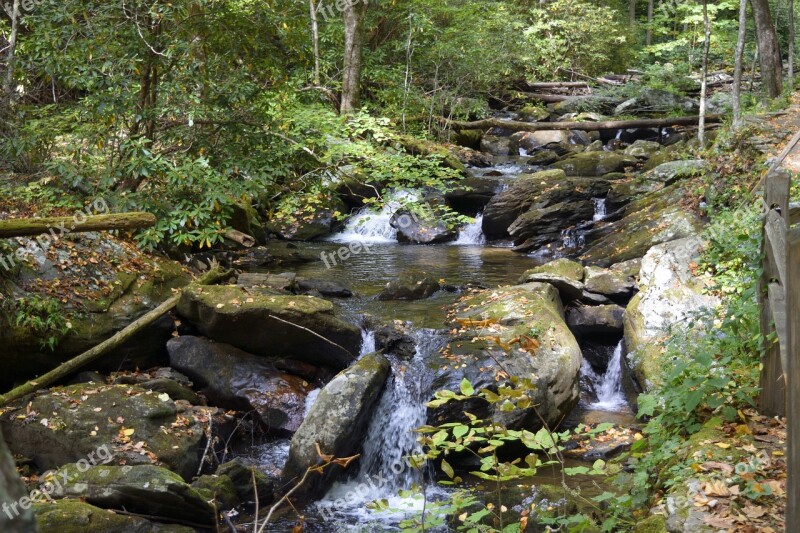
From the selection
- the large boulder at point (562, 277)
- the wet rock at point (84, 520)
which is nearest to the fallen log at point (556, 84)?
the large boulder at point (562, 277)

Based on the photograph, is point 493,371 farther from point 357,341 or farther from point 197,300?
point 197,300

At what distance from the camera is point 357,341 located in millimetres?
8781

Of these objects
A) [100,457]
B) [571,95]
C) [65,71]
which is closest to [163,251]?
[65,71]

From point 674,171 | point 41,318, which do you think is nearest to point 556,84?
point 674,171

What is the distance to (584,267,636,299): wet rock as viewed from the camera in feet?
33.1

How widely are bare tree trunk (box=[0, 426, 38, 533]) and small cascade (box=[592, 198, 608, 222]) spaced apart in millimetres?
14313

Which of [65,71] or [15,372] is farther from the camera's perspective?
[65,71]

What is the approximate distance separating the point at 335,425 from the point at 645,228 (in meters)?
7.65

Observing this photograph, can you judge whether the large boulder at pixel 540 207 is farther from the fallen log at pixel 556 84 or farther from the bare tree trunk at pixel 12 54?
the fallen log at pixel 556 84

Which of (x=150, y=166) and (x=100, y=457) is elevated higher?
(x=150, y=166)

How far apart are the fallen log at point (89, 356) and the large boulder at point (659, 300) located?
5.97 meters

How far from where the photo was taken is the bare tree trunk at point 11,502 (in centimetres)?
139

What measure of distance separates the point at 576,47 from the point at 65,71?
22.2 meters

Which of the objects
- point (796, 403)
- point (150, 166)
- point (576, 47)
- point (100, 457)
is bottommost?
point (100, 457)
